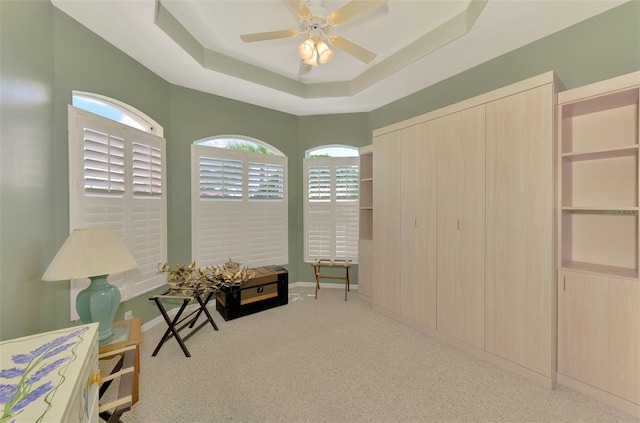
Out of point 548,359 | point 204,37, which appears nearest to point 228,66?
point 204,37

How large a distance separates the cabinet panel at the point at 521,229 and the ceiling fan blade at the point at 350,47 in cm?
117

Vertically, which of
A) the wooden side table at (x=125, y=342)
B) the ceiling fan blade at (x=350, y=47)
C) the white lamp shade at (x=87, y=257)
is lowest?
the wooden side table at (x=125, y=342)

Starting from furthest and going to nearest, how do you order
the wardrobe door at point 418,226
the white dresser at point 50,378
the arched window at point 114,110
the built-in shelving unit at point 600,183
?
the wardrobe door at point 418,226
the arched window at point 114,110
the built-in shelving unit at point 600,183
the white dresser at point 50,378

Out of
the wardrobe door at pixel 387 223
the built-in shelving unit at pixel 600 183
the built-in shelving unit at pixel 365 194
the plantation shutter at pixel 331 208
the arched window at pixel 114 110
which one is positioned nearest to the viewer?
the built-in shelving unit at pixel 600 183

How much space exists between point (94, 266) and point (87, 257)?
0.07 m

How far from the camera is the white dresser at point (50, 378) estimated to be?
2.38 feet

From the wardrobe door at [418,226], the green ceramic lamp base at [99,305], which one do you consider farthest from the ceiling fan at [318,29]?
the green ceramic lamp base at [99,305]

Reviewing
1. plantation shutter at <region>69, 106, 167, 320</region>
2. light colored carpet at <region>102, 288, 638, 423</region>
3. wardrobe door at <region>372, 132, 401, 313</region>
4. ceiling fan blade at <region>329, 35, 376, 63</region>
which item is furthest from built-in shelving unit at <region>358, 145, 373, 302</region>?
plantation shutter at <region>69, 106, 167, 320</region>

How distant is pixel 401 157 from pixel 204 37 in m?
2.47

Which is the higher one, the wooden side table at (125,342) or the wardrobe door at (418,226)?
the wardrobe door at (418,226)

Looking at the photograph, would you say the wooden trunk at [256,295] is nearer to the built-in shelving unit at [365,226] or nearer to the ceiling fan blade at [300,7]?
the built-in shelving unit at [365,226]

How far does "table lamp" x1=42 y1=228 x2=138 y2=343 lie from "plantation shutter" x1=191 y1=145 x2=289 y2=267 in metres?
1.69

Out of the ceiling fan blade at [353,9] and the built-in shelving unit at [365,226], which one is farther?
the built-in shelving unit at [365,226]

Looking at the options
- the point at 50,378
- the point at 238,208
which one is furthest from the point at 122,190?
the point at 50,378
